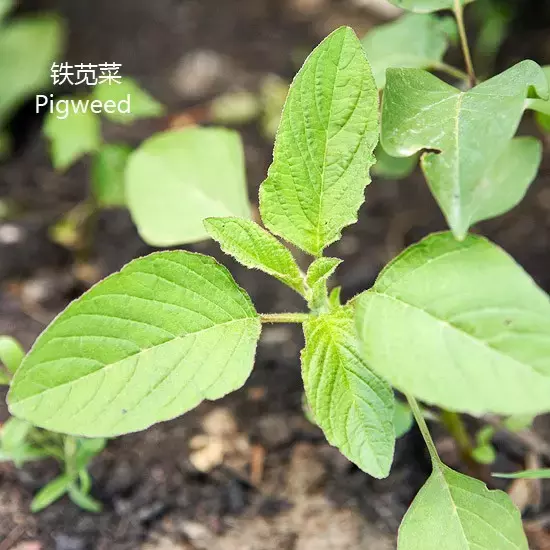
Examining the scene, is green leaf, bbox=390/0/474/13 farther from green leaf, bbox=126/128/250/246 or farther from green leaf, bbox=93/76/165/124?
green leaf, bbox=93/76/165/124

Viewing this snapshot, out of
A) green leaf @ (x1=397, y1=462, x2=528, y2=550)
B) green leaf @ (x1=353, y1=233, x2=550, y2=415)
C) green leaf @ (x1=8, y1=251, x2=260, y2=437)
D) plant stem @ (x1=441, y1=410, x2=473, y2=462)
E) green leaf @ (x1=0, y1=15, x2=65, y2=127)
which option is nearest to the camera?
green leaf @ (x1=353, y1=233, x2=550, y2=415)

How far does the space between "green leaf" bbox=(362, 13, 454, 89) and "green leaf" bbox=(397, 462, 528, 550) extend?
746 millimetres

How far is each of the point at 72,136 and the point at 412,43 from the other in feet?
2.90

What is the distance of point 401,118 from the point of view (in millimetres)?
961

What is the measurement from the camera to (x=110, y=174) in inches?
68.9

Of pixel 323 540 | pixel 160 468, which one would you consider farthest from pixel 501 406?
pixel 160 468

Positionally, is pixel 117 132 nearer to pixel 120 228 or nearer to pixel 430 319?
pixel 120 228

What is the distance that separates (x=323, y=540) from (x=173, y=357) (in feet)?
1.93

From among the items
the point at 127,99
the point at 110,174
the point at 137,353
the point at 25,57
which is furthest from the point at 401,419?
the point at 25,57

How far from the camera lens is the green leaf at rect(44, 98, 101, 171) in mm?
1755

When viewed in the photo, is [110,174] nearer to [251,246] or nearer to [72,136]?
[72,136]

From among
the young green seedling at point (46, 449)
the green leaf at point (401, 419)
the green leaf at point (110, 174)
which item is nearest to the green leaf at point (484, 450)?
the green leaf at point (401, 419)

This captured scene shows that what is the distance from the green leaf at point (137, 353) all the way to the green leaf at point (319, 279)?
0.39 feet

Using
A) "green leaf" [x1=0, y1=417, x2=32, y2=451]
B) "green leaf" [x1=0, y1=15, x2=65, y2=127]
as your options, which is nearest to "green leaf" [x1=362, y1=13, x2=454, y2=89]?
"green leaf" [x1=0, y1=417, x2=32, y2=451]
